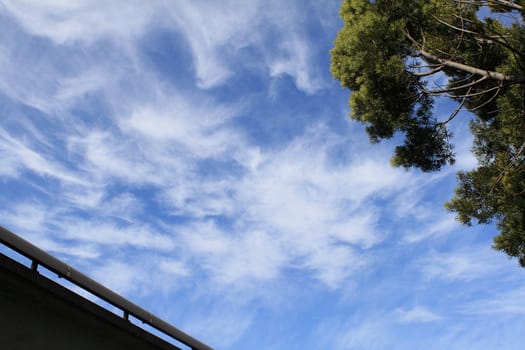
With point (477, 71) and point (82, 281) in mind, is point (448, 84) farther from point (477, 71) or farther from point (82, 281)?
point (82, 281)

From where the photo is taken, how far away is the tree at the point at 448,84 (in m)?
9.44

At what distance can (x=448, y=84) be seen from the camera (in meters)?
12.1

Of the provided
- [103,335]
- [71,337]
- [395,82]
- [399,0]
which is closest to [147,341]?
[103,335]

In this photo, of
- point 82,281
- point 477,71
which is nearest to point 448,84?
point 477,71

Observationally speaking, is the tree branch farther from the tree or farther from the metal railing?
the metal railing

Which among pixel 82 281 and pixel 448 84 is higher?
pixel 448 84

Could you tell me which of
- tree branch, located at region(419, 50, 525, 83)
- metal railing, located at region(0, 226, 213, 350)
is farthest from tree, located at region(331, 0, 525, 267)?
metal railing, located at region(0, 226, 213, 350)

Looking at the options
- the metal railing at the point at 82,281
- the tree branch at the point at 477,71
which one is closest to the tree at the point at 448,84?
the tree branch at the point at 477,71

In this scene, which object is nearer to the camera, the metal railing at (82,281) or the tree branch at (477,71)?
the metal railing at (82,281)

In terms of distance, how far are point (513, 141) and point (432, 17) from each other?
12.2ft

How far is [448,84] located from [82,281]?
11.4 meters

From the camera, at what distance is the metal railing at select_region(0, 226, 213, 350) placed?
4.44 m

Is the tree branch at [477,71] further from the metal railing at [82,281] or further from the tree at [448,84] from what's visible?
the metal railing at [82,281]

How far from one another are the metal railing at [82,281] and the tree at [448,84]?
7.29 metres
